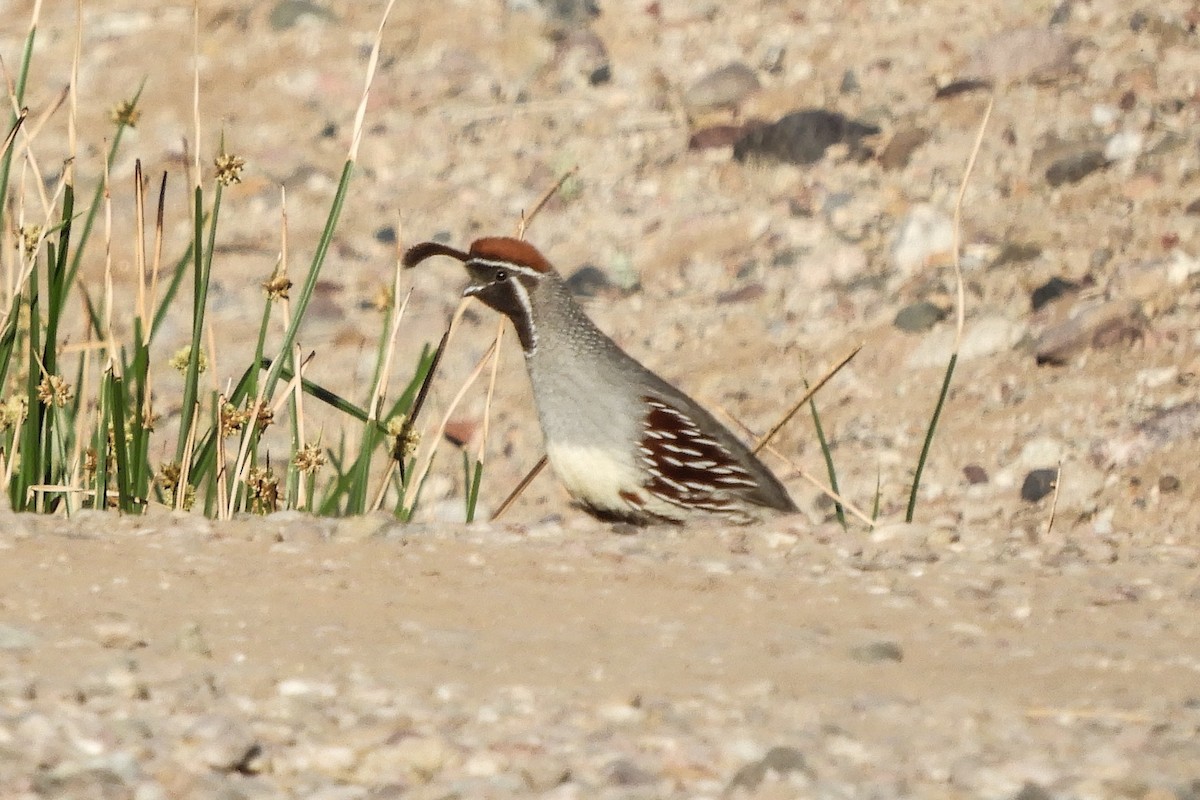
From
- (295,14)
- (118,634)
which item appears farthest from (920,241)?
(118,634)

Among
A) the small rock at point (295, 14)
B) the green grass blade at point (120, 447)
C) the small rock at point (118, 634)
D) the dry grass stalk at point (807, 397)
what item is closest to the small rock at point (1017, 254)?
the dry grass stalk at point (807, 397)

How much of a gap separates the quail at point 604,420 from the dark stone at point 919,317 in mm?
2360

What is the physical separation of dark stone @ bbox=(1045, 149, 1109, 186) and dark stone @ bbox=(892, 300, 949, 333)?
1.10 m

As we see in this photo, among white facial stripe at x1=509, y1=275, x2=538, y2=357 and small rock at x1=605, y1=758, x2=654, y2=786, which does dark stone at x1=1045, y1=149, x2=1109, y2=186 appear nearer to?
white facial stripe at x1=509, y1=275, x2=538, y2=357

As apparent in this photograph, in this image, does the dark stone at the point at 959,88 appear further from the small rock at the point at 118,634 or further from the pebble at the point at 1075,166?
the small rock at the point at 118,634

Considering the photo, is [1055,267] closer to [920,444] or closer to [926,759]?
[920,444]

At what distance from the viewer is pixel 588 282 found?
28.6ft

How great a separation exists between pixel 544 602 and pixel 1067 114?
5971mm

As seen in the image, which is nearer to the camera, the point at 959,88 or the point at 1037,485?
the point at 1037,485

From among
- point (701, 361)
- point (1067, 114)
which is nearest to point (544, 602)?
point (701, 361)

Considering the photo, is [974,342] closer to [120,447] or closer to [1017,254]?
[1017,254]

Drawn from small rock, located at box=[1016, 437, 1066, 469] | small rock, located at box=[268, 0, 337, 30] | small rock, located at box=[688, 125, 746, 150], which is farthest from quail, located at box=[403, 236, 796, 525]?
small rock, located at box=[268, 0, 337, 30]

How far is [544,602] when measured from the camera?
12.6 feet

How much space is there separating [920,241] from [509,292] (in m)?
3.34
